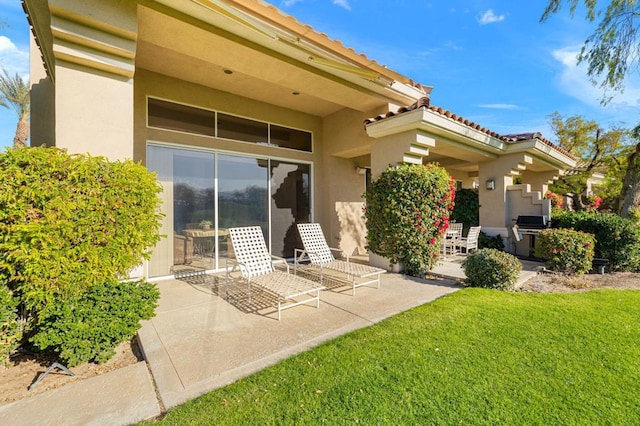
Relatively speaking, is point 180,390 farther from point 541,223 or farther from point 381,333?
point 541,223

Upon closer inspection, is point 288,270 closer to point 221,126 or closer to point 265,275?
point 265,275

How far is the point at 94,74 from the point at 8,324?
348cm

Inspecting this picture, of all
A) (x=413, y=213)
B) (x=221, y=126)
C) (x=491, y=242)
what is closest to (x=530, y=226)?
(x=491, y=242)

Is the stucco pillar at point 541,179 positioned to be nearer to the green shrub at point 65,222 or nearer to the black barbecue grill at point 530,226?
the black barbecue grill at point 530,226

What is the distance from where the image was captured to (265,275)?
5.76m

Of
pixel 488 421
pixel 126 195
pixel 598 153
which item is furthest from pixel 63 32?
pixel 598 153

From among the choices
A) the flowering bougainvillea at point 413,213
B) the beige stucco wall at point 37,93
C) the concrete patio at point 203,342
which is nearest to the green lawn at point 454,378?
the concrete patio at point 203,342

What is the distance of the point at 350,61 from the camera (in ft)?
21.0

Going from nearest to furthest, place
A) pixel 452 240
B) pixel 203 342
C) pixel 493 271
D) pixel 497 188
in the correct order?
pixel 203 342
pixel 493 271
pixel 452 240
pixel 497 188

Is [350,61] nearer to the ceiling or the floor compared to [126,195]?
nearer to the ceiling

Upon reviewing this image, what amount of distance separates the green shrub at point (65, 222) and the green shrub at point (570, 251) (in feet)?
30.2

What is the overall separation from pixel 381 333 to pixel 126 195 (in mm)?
3733

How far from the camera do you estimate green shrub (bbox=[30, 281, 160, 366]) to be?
300 centimetres

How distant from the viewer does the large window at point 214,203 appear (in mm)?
6902
